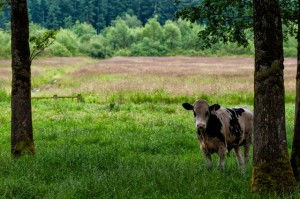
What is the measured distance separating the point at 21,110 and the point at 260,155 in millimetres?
5327

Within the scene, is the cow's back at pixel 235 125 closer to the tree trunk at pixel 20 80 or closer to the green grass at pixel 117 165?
the green grass at pixel 117 165

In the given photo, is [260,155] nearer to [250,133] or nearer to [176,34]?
[250,133]

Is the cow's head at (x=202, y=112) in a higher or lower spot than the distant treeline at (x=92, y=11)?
lower

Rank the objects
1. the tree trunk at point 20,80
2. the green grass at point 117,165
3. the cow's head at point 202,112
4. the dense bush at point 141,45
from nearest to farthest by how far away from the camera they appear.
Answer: the green grass at point 117,165 < the cow's head at point 202,112 < the tree trunk at point 20,80 < the dense bush at point 141,45

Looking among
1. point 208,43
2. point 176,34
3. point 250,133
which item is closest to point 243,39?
point 208,43

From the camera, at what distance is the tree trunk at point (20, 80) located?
9070 millimetres

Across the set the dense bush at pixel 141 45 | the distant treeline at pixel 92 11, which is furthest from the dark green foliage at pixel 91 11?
the dense bush at pixel 141 45

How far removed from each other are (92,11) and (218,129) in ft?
532

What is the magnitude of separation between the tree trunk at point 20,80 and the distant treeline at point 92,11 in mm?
154926

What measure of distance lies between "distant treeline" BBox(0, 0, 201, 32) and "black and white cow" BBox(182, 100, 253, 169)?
15574 centimetres

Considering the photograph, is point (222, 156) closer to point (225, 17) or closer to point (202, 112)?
point (202, 112)

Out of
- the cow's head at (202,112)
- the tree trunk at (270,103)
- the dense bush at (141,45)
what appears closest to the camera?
the tree trunk at (270,103)

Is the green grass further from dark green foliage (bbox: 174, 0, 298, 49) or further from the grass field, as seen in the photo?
dark green foliage (bbox: 174, 0, 298, 49)

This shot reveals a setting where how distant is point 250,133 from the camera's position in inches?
393
